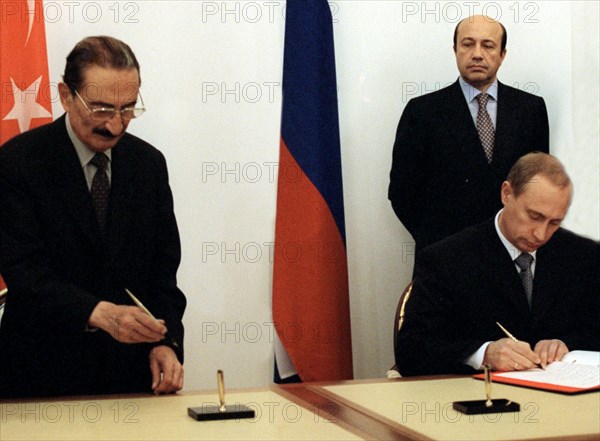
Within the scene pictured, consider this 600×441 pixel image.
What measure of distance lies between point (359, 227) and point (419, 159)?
666mm

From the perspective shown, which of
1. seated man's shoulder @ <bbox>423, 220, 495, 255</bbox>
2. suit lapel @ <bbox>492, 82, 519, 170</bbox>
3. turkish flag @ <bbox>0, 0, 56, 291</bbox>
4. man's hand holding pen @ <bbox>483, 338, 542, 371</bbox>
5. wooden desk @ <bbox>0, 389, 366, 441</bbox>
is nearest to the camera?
wooden desk @ <bbox>0, 389, 366, 441</bbox>

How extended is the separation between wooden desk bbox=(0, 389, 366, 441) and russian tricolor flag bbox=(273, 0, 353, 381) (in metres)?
2.06

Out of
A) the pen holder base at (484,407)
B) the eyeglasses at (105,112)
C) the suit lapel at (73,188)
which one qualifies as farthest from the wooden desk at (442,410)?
the eyeglasses at (105,112)

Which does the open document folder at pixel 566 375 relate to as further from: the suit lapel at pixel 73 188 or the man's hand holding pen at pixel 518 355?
the suit lapel at pixel 73 188

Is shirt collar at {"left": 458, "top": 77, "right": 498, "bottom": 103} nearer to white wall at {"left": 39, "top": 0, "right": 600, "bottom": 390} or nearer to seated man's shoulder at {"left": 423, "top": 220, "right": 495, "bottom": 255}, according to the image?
white wall at {"left": 39, "top": 0, "right": 600, "bottom": 390}

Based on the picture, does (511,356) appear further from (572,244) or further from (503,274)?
(572,244)

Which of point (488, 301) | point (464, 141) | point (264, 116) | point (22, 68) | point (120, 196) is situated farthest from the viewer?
point (264, 116)

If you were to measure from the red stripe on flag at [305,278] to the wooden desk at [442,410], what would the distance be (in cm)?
179

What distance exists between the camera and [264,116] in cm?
514

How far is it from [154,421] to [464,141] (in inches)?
108

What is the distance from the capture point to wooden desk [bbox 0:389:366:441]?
7.45ft

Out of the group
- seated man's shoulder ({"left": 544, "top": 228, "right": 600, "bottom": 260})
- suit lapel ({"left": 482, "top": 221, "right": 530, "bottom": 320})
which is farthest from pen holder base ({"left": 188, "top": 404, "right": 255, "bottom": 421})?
seated man's shoulder ({"left": 544, "top": 228, "right": 600, "bottom": 260})

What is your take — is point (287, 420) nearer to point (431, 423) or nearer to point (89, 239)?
point (431, 423)

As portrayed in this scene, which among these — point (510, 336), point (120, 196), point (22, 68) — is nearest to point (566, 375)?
point (510, 336)
